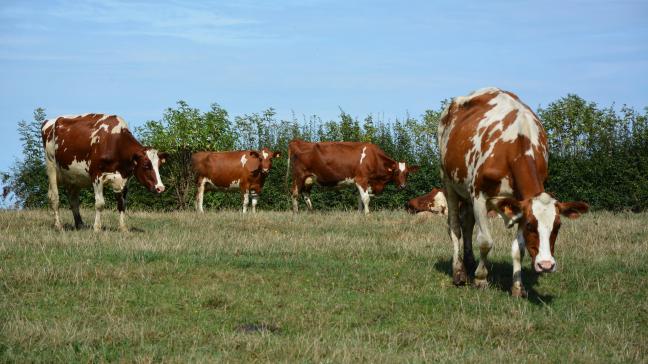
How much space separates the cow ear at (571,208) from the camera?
959 centimetres

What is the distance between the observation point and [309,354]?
743 cm

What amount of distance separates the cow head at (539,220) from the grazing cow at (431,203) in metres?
13.6

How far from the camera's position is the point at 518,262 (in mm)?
10047

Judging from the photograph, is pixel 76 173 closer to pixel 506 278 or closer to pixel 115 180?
pixel 115 180

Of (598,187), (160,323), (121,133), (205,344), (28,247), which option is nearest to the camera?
(205,344)

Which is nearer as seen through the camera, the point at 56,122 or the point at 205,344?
the point at 205,344

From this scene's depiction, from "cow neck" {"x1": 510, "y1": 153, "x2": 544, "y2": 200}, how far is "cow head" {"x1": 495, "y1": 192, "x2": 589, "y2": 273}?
224 millimetres

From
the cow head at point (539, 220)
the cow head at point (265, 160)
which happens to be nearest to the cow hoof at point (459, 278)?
the cow head at point (539, 220)

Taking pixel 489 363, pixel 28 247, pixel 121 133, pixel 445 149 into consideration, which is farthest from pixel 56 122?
pixel 489 363

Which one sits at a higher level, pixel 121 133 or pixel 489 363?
pixel 121 133

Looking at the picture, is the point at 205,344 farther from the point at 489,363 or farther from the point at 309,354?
the point at 489,363

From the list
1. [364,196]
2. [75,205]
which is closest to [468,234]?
[75,205]

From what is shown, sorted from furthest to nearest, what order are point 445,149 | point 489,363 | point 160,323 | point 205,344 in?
point 445,149 → point 160,323 → point 205,344 → point 489,363

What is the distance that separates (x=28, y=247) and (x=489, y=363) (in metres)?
8.38
